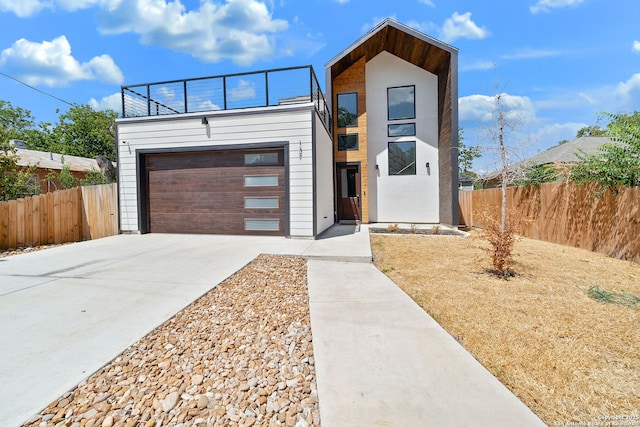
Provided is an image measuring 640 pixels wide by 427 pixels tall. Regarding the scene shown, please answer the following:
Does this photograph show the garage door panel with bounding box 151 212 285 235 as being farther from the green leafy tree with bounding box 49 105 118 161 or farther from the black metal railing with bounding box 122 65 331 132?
the green leafy tree with bounding box 49 105 118 161

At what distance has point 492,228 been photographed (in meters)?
4.45

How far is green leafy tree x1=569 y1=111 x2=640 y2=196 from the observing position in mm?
5180

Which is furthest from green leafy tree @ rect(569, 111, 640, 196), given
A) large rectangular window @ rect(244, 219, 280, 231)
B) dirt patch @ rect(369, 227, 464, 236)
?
large rectangular window @ rect(244, 219, 280, 231)

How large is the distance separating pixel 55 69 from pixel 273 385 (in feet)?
90.4

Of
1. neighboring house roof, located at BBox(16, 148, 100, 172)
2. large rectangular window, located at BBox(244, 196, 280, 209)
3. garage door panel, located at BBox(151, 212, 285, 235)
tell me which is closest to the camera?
large rectangular window, located at BBox(244, 196, 280, 209)

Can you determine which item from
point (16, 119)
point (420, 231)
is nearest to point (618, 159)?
point (420, 231)

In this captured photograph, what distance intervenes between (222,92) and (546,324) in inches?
315

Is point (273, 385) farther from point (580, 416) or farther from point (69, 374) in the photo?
point (580, 416)

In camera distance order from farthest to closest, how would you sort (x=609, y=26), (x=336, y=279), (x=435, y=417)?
1. (x=609, y=26)
2. (x=336, y=279)
3. (x=435, y=417)

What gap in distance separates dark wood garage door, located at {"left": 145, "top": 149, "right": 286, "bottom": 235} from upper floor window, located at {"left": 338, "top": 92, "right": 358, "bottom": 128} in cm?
529

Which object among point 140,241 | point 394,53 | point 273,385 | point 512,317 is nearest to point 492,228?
point 512,317

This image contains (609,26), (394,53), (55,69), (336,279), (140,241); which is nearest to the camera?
(336,279)

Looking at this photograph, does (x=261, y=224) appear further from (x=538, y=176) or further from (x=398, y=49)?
(x=398, y=49)

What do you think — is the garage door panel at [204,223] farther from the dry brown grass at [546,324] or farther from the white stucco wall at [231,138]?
the dry brown grass at [546,324]
